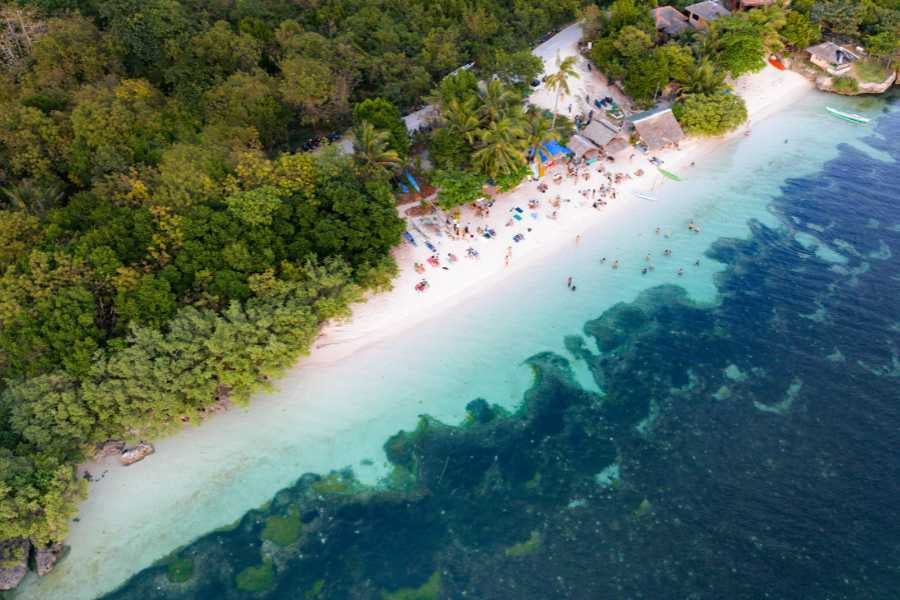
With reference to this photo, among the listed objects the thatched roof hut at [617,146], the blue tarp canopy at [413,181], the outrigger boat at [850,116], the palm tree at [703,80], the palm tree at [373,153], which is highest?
the palm tree at [373,153]

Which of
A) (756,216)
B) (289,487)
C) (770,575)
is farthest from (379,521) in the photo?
(756,216)

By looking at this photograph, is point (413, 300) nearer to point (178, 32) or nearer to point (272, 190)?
point (272, 190)

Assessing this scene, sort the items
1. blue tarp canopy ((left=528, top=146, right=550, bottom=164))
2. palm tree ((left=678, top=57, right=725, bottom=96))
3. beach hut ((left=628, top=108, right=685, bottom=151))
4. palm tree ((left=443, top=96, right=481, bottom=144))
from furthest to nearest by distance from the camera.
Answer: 1. palm tree ((left=678, top=57, right=725, bottom=96))
2. beach hut ((left=628, top=108, right=685, bottom=151))
3. blue tarp canopy ((left=528, top=146, right=550, bottom=164))
4. palm tree ((left=443, top=96, right=481, bottom=144))

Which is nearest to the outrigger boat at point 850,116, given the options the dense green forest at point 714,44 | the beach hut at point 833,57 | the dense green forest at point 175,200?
the beach hut at point 833,57

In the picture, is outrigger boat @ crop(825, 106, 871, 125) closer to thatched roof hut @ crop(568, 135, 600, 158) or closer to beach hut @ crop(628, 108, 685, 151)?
beach hut @ crop(628, 108, 685, 151)

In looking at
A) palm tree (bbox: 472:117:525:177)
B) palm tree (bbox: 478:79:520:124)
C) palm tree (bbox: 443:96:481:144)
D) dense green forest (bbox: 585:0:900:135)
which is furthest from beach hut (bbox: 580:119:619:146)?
palm tree (bbox: 443:96:481:144)

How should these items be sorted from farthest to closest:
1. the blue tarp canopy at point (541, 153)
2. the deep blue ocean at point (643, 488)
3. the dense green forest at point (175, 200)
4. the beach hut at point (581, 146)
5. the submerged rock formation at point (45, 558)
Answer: the beach hut at point (581, 146) → the blue tarp canopy at point (541, 153) → the dense green forest at point (175, 200) → the submerged rock formation at point (45, 558) → the deep blue ocean at point (643, 488)

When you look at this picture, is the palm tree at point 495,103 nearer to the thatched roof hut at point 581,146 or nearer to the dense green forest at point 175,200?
the thatched roof hut at point 581,146
